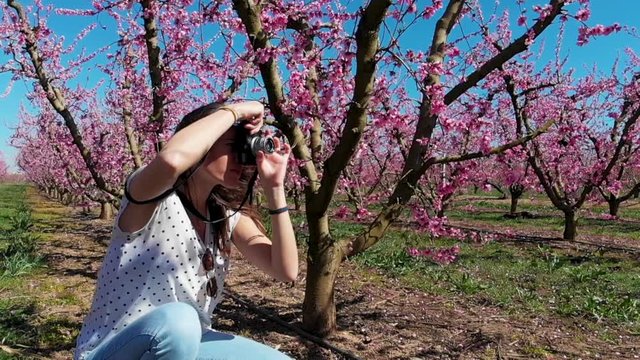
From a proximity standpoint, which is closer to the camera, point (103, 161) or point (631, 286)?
point (631, 286)

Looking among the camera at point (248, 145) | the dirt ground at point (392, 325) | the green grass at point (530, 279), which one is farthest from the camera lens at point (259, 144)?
the green grass at point (530, 279)

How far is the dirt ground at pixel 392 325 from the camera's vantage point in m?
4.12

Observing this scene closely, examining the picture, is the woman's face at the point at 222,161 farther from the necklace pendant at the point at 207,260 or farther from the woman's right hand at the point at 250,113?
the necklace pendant at the point at 207,260

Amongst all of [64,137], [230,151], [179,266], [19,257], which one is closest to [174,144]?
[230,151]

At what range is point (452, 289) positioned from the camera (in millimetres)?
6410

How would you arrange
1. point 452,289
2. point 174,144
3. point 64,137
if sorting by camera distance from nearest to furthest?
point 174,144, point 452,289, point 64,137

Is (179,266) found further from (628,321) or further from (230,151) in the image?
(628,321)

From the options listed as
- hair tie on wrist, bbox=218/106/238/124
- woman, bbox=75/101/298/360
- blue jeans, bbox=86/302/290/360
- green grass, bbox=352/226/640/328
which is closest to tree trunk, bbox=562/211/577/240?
green grass, bbox=352/226/640/328

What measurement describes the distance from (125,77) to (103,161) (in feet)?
8.78

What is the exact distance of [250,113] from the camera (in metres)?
2.05

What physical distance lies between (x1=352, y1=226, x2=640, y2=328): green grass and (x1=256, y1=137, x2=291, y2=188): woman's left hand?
13.2ft

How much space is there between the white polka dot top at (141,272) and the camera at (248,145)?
0.93 ft

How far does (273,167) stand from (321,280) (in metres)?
2.31

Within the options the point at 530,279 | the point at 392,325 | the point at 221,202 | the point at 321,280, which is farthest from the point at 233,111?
the point at 530,279
